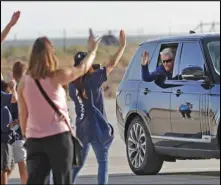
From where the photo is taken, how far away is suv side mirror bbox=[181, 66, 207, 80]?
1334 centimetres

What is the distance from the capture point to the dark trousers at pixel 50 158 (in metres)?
9.68

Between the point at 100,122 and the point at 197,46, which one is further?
the point at 197,46

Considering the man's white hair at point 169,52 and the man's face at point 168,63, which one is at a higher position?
the man's white hair at point 169,52

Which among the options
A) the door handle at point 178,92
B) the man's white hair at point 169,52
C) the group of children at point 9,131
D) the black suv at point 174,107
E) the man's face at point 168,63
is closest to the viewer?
the group of children at point 9,131

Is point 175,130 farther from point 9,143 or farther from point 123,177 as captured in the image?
point 9,143

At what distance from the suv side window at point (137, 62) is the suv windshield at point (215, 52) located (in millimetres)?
1517

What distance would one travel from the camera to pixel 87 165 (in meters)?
16.7

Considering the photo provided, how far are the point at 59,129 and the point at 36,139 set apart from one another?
0.79 feet

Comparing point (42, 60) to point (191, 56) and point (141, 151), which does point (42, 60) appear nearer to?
point (191, 56)

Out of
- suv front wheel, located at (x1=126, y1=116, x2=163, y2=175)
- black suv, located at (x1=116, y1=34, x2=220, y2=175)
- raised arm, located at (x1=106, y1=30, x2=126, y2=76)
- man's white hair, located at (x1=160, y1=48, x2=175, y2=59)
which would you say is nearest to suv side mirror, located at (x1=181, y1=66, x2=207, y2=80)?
black suv, located at (x1=116, y1=34, x2=220, y2=175)

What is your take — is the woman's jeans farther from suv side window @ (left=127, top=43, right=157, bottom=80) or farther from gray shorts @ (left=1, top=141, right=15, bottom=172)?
suv side window @ (left=127, top=43, right=157, bottom=80)

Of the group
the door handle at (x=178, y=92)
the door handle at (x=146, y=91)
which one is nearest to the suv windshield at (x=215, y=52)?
the door handle at (x=178, y=92)

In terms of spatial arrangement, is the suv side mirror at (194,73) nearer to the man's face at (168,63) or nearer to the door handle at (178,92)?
the door handle at (178,92)

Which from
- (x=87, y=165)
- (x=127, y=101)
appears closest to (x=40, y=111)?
(x=127, y=101)
